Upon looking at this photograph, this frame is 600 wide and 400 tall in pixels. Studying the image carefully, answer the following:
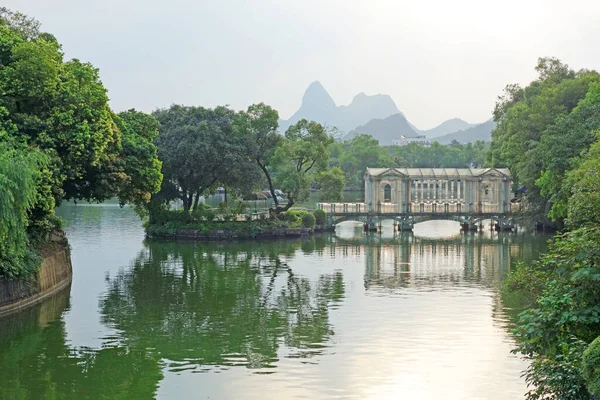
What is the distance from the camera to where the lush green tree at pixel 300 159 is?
56.5 meters

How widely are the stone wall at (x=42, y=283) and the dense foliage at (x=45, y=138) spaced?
625 mm

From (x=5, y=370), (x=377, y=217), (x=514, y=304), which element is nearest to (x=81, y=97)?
(x=5, y=370)

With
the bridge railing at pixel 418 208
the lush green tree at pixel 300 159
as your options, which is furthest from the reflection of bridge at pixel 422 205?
the lush green tree at pixel 300 159

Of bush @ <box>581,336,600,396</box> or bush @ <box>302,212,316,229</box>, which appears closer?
bush @ <box>581,336,600,396</box>

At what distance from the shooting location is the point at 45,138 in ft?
95.4

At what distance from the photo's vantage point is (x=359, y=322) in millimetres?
27141

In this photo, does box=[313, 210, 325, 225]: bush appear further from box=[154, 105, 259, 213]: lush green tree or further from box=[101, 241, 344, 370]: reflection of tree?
box=[101, 241, 344, 370]: reflection of tree

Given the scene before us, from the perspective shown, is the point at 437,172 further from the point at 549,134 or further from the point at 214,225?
the point at 214,225

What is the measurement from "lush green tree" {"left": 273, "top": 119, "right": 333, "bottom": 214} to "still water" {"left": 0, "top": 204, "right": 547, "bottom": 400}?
1192 centimetres

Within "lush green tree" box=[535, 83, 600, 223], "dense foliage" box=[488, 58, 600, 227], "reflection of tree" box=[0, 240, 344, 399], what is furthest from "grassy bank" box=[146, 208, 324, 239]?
"lush green tree" box=[535, 83, 600, 223]

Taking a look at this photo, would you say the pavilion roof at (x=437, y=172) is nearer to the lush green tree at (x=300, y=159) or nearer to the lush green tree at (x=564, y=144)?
the lush green tree at (x=300, y=159)

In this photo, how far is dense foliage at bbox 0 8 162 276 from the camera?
2609 cm

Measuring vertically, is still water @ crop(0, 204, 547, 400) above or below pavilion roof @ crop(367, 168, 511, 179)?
below

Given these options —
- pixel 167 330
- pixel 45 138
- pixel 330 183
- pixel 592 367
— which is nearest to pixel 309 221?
pixel 330 183
